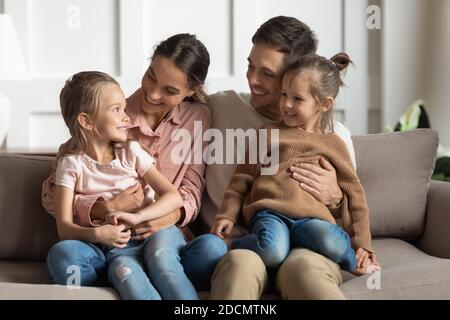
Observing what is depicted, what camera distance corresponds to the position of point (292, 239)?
1741 millimetres

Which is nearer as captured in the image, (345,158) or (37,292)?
(37,292)

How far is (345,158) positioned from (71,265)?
72cm

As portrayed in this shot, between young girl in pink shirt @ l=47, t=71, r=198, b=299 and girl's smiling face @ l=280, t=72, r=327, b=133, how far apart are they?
34cm

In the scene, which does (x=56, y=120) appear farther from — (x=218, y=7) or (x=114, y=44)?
(x=218, y=7)

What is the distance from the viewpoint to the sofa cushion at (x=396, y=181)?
6.92ft

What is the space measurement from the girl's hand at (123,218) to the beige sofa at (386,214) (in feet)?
0.73

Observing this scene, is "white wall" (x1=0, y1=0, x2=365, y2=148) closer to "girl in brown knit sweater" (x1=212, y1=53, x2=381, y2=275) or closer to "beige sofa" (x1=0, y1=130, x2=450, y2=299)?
"beige sofa" (x1=0, y1=130, x2=450, y2=299)

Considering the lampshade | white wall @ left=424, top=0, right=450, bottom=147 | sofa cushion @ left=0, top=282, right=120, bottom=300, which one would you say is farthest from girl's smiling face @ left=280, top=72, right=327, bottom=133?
white wall @ left=424, top=0, right=450, bottom=147

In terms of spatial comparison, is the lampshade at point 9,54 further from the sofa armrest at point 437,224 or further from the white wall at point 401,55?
the sofa armrest at point 437,224

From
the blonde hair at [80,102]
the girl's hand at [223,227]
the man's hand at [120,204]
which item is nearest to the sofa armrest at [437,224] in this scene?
the girl's hand at [223,227]

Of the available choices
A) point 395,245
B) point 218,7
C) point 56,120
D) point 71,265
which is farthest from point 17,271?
point 218,7

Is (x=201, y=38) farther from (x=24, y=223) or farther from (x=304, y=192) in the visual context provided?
(x=304, y=192)

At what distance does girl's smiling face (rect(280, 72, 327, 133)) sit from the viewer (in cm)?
182

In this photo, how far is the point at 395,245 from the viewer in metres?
2.06
